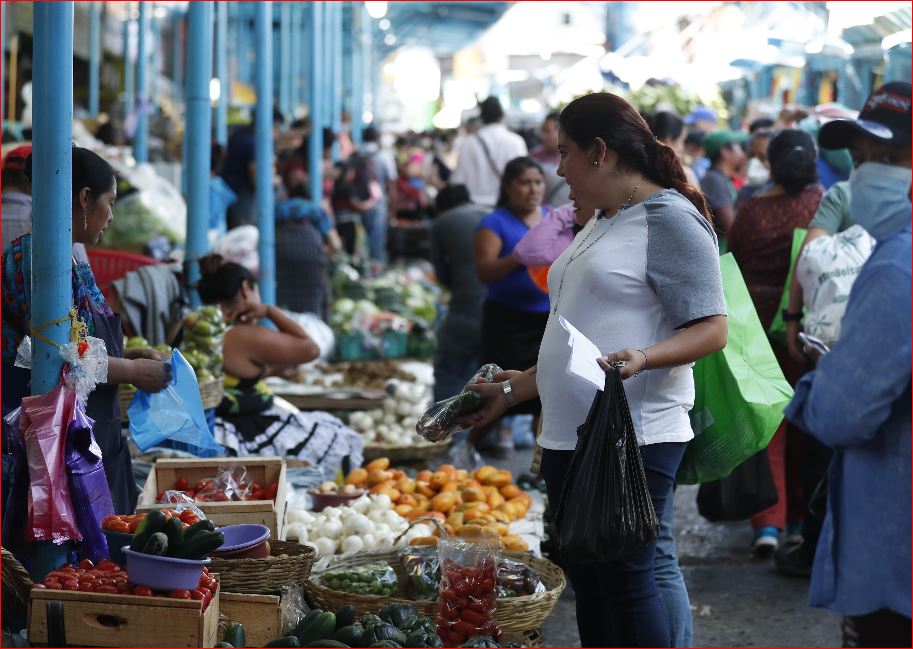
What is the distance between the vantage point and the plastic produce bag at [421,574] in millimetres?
4270

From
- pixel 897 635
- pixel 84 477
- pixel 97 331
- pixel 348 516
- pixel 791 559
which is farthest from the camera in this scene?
pixel 791 559

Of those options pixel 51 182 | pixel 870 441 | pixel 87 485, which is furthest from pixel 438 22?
pixel 870 441

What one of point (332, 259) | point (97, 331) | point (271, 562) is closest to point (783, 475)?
point (271, 562)

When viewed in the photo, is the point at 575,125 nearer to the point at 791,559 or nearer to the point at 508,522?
the point at 508,522

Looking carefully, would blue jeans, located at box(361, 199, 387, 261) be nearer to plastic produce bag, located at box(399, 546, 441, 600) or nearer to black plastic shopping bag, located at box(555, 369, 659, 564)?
plastic produce bag, located at box(399, 546, 441, 600)

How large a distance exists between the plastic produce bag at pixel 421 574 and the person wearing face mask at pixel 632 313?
1.00 m

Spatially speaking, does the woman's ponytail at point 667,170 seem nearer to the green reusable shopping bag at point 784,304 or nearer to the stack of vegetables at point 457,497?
the stack of vegetables at point 457,497

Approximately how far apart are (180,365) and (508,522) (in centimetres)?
193

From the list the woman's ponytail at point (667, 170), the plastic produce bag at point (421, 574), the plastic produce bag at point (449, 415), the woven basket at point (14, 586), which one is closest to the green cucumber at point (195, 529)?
the woven basket at point (14, 586)

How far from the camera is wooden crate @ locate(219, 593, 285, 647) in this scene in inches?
143

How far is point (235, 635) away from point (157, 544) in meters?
0.45

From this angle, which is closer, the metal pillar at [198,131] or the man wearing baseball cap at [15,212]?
the man wearing baseball cap at [15,212]

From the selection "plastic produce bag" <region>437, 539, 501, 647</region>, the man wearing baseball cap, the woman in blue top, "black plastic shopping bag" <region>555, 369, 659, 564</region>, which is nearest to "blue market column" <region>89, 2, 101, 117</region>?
the woman in blue top

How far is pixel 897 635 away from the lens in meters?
2.51
